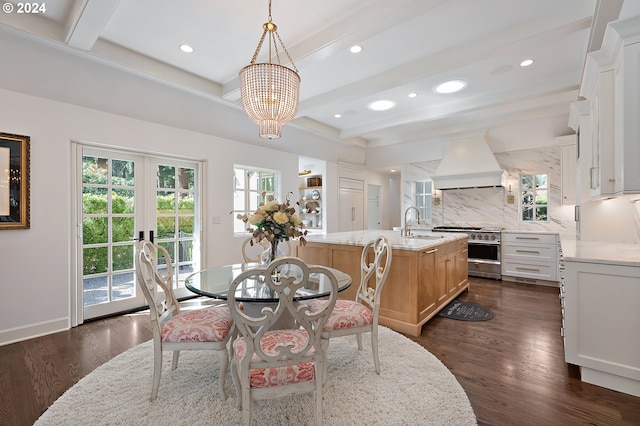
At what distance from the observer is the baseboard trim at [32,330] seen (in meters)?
2.72

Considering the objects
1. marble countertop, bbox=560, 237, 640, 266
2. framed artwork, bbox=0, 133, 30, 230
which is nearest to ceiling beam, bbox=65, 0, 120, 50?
framed artwork, bbox=0, 133, 30, 230

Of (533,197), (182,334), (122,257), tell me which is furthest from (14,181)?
(533,197)

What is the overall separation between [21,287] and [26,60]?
82.6 inches

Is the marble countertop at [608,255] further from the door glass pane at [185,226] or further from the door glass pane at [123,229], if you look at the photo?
the door glass pane at [123,229]

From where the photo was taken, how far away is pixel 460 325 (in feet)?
10.1

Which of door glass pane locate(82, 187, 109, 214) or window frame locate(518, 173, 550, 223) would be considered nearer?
door glass pane locate(82, 187, 109, 214)

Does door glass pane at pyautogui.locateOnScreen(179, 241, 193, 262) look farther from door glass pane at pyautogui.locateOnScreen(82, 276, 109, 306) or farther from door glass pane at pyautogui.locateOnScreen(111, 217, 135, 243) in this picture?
door glass pane at pyautogui.locateOnScreen(82, 276, 109, 306)

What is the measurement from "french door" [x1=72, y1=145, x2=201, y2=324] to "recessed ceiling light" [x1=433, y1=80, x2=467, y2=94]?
3565mm

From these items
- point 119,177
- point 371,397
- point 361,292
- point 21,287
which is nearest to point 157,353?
point 371,397

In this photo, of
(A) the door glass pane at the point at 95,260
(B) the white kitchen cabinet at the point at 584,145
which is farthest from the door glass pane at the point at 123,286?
(B) the white kitchen cabinet at the point at 584,145

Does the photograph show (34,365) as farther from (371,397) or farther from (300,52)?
(300,52)

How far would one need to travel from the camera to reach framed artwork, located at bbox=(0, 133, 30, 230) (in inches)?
106

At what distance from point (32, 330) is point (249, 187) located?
10.2 feet

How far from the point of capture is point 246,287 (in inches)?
77.9
